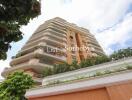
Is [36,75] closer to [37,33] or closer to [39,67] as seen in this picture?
[39,67]

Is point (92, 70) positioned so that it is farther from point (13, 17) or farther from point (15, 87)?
point (13, 17)

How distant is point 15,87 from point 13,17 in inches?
619

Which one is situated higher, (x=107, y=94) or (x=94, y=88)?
(x=94, y=88)

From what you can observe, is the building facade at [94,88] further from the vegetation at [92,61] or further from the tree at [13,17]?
the tree at [13,17]

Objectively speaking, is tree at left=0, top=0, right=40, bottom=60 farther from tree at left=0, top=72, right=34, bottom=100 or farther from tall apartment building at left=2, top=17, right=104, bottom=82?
tall apartment building at left=2, top=17, right=104, bottom=82

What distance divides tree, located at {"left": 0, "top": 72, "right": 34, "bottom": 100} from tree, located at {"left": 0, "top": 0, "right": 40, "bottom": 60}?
14199 mm

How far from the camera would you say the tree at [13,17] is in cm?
452

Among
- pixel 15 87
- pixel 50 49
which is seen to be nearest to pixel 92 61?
pixel 15 87

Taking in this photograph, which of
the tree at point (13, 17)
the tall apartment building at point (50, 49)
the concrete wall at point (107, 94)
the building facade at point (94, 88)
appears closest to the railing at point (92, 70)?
the building facade at point (94, 88)

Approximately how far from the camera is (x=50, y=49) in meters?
44.9

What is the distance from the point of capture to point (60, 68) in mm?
20047

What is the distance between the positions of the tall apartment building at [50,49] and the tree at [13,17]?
93.0 feet

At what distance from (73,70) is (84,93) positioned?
706cm

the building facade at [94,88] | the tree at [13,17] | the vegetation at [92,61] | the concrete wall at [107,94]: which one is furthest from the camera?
the vegetation at [92,61]
